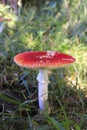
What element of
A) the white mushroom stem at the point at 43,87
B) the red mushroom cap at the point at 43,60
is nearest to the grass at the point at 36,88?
the white mushroom stem at the point at 43,87

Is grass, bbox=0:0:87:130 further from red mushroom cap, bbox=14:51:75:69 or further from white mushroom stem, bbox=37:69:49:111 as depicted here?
red mushroom cap, bbox=14:51:75:69

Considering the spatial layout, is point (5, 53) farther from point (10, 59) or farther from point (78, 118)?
point (78, 118)

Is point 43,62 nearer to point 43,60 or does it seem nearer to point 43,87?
point 43,60

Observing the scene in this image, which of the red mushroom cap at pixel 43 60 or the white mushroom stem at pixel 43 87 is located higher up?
the red mushroom cap at pixel 43 60

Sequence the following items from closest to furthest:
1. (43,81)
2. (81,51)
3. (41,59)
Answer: (41,59), (43,81), (81,51)


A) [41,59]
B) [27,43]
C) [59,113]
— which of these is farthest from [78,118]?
[27,43]

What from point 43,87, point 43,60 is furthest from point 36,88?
point 43,60

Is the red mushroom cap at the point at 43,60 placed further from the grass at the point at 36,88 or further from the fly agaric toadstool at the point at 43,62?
the grass at the point at 36,88
